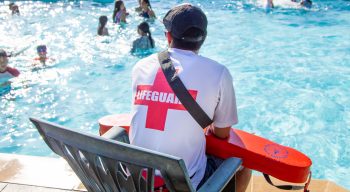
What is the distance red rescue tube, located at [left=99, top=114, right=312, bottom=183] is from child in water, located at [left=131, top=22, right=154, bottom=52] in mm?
6603

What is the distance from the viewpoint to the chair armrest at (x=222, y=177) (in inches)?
74.7

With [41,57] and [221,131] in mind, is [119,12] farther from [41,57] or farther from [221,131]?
[221,131]

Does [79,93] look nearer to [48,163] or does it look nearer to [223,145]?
[48,163]

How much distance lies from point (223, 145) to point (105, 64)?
6756mm

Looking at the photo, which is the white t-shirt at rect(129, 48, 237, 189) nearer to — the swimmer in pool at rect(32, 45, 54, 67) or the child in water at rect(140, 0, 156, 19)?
the swimmer in pool at rect(32, 45, 54, 67)

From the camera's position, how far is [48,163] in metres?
3.68

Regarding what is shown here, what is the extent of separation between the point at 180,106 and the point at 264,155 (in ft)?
2.20

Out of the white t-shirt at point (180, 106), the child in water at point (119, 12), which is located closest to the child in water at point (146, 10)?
the child in water at point (119, 12)

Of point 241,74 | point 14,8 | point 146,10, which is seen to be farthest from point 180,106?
point 14,8

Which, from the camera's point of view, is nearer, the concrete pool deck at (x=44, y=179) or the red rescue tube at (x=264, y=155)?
the red rescue tube at (x=264, y=155)

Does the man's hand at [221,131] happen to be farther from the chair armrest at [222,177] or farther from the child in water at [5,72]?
the child in water at [5,72]

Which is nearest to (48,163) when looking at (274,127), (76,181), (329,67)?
(76,181)

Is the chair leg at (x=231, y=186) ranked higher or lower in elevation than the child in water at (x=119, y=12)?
lower

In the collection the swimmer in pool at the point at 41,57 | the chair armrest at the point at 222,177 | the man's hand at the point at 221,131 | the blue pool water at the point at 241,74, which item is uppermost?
the man's hand at the point at 221,131
